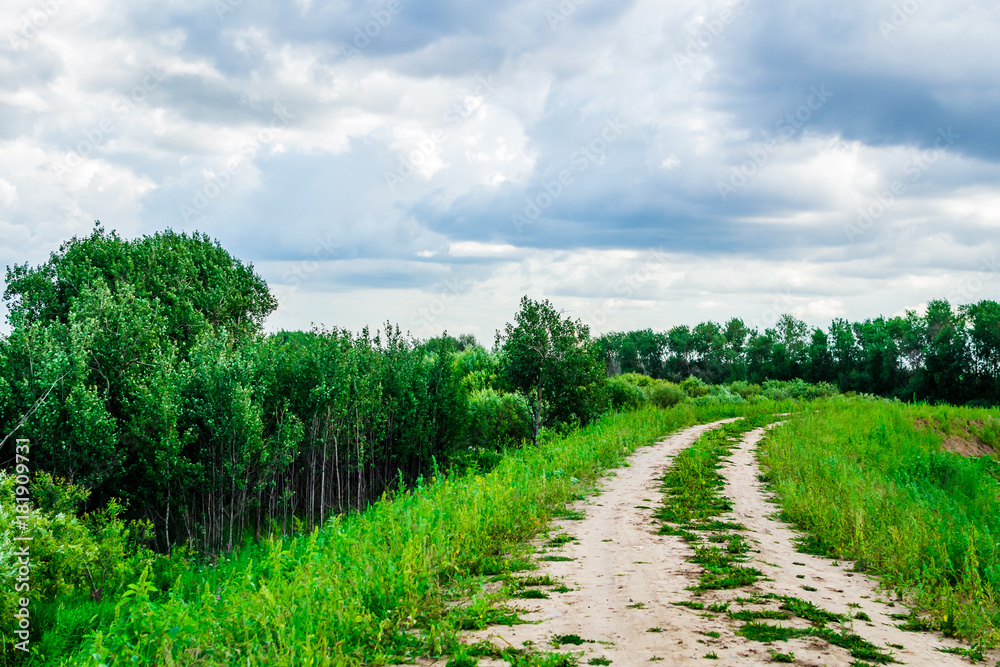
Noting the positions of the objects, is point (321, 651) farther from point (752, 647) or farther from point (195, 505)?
point (195, 505)

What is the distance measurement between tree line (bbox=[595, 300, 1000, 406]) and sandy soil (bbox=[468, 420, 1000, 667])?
155 ft

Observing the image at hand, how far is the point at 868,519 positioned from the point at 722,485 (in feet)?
12.1

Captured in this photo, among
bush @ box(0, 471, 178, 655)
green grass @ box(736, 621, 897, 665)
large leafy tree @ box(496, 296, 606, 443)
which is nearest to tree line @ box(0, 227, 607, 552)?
large leafy tree @ box(496, 296, 606, 443)

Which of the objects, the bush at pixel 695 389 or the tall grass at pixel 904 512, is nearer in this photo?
the tall grass at pixel 904 512

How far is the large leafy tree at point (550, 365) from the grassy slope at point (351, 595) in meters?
14.7

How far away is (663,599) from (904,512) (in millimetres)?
5657

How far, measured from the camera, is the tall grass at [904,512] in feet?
21.2

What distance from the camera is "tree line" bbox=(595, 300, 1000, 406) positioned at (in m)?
55.8

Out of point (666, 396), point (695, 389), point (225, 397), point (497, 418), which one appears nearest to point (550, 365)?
point (497, 418)

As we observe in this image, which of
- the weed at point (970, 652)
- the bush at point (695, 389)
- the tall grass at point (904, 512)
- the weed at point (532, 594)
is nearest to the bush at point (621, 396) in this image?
the bush at point (695, 389)

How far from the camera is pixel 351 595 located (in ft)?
18.4

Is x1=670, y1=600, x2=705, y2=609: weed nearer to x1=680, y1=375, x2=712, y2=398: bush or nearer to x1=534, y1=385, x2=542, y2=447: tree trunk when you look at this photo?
x1=534, y1=385, x2=542, y2=447: tree trunk

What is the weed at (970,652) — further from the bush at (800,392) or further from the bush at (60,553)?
the bush at (800,392)

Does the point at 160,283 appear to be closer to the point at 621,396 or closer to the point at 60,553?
the point at 60,553
